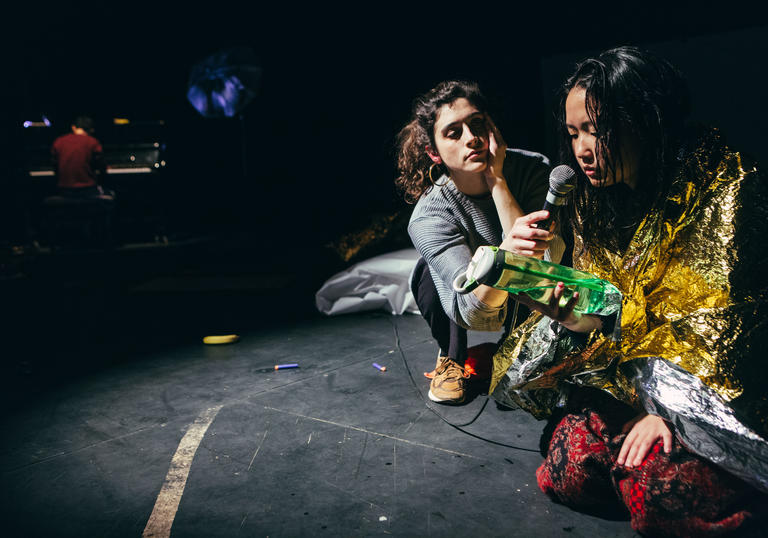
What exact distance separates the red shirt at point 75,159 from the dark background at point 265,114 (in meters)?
0.91

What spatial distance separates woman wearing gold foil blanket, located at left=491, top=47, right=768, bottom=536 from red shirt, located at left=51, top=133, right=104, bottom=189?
22.5 feet

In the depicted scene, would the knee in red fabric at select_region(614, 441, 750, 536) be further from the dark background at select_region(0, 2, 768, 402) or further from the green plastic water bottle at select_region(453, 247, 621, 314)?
the dark background at select_region(0, 2, 768, 402)

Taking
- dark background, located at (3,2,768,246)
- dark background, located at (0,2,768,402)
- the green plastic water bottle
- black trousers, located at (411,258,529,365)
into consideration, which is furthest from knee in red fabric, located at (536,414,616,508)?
dark background, located at (3,2,768,246)

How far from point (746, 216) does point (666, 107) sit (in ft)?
1.03

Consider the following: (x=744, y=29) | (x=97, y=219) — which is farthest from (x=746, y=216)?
(x=97, y=219)

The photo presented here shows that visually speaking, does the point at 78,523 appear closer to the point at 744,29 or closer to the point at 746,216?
the point at 746,216

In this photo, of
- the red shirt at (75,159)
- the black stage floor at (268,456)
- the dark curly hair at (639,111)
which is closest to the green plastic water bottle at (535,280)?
the dark curly hair at (639,111)

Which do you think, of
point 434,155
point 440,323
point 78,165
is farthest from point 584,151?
point 78,165

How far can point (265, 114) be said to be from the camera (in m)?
8.90

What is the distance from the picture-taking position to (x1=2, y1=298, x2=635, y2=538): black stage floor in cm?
156

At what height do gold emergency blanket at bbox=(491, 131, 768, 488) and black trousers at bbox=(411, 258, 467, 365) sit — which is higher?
gold emergency blanket at bbox=(491, 131, 768, 488)

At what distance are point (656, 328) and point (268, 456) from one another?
4.12ft

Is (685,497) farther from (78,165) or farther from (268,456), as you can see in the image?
(78,165)

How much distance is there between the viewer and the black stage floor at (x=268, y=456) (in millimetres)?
1564
